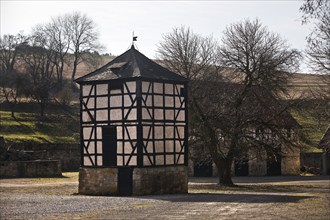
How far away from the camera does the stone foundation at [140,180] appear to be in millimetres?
31109

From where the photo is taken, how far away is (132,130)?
1246 inches

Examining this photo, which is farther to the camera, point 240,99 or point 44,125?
point 44,125

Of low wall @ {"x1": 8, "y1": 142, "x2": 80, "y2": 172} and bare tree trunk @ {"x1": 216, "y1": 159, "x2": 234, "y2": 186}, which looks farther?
low wall @ {"x1": 8, "y1": 142, "x2": 80, "y2": 172}

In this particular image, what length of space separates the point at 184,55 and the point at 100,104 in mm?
11313

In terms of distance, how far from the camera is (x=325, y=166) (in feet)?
177

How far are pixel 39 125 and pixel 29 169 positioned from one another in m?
18.6

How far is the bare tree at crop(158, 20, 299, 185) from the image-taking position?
37938 millimetres

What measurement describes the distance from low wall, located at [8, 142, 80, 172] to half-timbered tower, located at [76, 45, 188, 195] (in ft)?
82.1

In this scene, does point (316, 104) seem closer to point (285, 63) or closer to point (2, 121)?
point (285, 63)

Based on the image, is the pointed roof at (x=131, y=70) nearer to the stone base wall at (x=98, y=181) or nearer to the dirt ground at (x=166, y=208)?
the stone base wall at (x=98, y=181)

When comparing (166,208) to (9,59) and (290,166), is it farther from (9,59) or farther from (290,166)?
(9,59)

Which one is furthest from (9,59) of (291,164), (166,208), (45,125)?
(166,208)

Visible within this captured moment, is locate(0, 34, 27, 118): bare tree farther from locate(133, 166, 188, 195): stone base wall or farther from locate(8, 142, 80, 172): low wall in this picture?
locate(133, 166, 188, 195): stone base wall

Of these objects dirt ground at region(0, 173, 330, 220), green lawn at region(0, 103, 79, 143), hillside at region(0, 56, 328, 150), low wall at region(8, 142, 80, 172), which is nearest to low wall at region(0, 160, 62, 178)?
low wall at region(8, 142, 80, 172)
